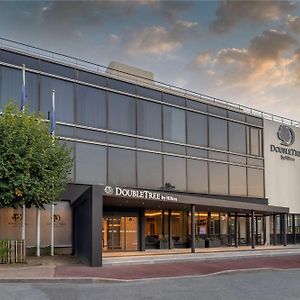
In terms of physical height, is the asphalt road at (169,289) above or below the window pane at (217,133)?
below

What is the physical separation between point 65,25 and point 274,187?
24351 mm

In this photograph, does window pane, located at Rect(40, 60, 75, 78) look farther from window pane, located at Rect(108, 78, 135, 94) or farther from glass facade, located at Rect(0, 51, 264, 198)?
window pane, located at Rect(108, 78, 135, 94)

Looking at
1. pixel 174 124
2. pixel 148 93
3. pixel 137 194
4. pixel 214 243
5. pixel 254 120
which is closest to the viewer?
pixel 137 194

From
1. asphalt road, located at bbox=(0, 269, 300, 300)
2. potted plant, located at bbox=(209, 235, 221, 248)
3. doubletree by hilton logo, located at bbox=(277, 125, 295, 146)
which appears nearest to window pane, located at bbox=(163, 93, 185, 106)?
potted plant, located at bbox=(209, 235, 221, 248)

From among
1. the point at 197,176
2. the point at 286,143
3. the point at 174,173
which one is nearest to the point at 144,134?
the point at 174,173

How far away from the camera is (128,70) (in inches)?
1341

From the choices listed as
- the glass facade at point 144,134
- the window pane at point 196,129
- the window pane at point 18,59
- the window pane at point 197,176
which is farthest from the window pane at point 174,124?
the window pane at point 18,59

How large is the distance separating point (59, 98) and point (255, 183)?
18.7 metres

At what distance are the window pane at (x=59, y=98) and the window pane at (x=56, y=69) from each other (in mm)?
383

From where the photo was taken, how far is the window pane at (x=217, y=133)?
36.9m

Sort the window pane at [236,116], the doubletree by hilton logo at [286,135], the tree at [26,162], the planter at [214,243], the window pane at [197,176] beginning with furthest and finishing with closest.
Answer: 1. the doubletree by hilton logo at [286,135]
2. the window pane at [236,116]
3. the planter at [214,243]
4. the window pane at [197,176]
5. the tree at [26,162]

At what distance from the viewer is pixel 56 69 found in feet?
90.6

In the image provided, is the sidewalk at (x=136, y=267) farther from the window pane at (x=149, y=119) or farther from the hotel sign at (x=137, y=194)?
the window pane at (x=149, y=119)

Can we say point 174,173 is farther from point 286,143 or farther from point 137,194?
point 286,143
